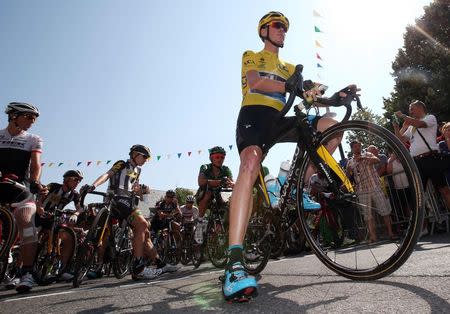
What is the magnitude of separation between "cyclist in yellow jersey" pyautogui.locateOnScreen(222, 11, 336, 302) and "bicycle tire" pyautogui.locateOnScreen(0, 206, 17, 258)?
200cm

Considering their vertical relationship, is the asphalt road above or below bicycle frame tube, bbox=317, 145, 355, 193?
below

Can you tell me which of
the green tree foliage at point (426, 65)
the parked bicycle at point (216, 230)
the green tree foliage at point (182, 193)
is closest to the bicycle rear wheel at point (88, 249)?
the parked bicycle at point (216, 230)

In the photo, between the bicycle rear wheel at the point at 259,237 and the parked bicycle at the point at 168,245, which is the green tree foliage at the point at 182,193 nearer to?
the parked bicycle at the point at 168,245

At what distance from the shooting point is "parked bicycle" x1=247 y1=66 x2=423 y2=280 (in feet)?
6.77

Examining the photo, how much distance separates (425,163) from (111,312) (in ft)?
18.1

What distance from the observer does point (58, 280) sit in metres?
6.26

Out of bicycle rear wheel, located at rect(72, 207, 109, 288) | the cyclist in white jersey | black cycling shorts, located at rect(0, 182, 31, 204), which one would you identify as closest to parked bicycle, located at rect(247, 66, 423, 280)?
black cycling shorts, located at rect(0, 182, 31, 204)

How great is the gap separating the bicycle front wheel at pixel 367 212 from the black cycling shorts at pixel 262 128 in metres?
0.27

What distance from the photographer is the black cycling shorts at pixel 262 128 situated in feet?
8.78

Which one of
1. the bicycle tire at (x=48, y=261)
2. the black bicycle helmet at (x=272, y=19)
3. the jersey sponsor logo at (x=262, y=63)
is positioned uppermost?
the black bicycle helmet at (x=272, y=19)

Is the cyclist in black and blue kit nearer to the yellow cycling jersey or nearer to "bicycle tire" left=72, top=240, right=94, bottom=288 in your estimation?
"bicycle tire" left=72, top=240, right=94, bottom=288

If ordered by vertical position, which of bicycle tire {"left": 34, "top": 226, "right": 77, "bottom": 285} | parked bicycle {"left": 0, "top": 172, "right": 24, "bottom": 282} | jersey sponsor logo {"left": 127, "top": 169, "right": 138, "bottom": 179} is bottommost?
bicycle tire {"left": 34, "top": 226, "right": 77, "bottom": 285}

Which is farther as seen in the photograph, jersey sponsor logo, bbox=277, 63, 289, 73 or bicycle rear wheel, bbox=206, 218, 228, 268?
bicycle rear wheel, bbox=206, 218, 228, 268

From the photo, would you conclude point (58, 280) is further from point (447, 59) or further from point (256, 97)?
point (447, 59)
